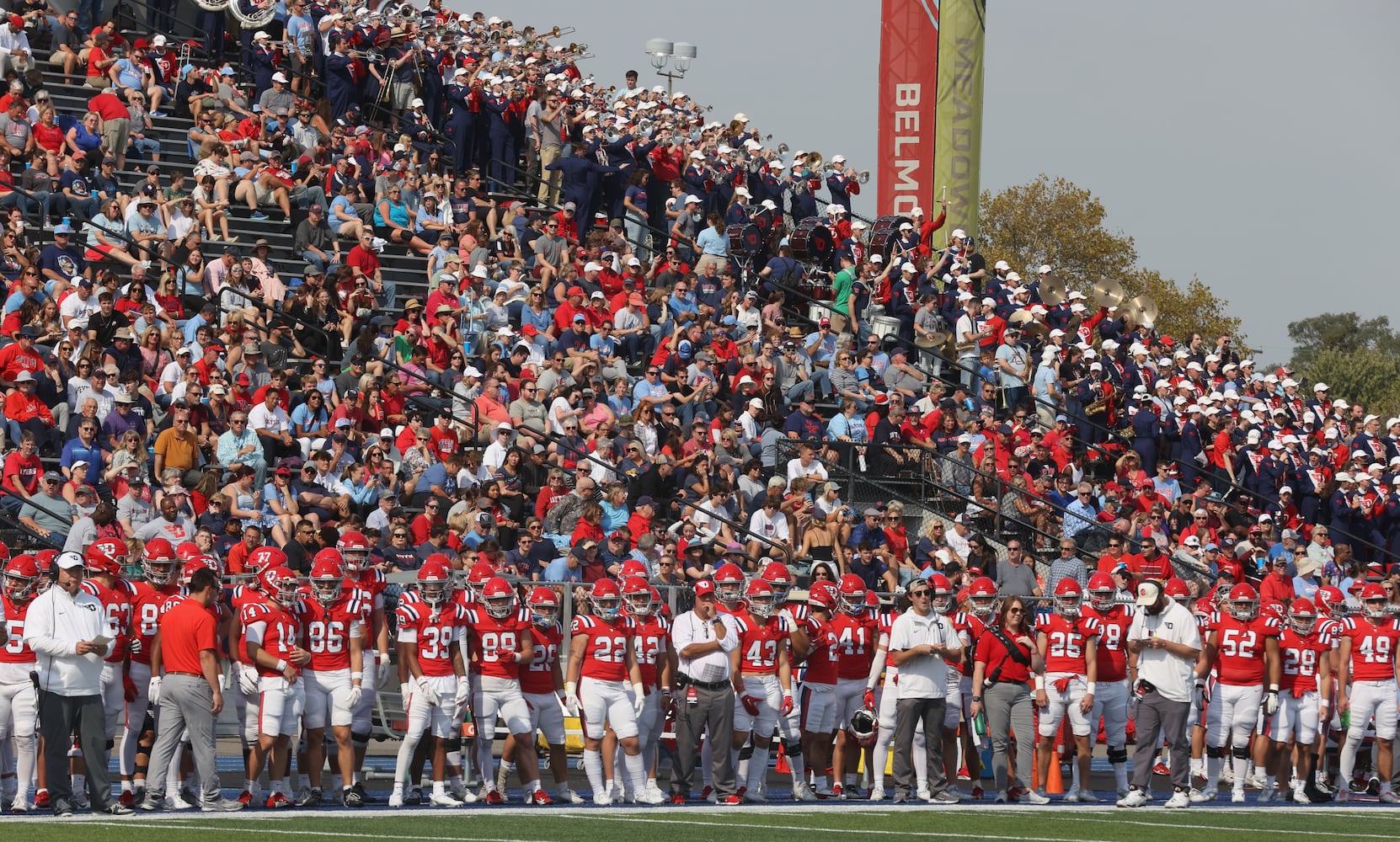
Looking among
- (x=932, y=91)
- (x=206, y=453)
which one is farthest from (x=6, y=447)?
(x=932, y=91)

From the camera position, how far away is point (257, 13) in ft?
79.4

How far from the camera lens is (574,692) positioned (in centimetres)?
1364

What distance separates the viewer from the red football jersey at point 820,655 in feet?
48.2

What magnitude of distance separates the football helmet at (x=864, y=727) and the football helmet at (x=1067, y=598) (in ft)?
5.33

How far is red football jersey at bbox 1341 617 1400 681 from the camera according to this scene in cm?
1545

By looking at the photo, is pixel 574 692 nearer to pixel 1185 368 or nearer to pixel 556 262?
pixel 556 262

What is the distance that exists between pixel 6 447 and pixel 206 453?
1645 millimetres

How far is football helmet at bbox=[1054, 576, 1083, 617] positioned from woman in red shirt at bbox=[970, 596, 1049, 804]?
14.0 inches

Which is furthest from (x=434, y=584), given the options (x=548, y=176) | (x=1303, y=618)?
(x=548, y=176)

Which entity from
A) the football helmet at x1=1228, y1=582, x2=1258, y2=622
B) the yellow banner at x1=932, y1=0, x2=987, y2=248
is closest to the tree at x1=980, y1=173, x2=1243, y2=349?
the yellow banner at x1=932, y1=0, x2=987, y2=248

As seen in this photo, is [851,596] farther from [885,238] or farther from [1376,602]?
[885,238]

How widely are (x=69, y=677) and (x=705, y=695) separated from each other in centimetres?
439

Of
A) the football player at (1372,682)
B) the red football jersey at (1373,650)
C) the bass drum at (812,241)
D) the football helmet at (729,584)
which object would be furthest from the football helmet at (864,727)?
the bass drum at (812,241)

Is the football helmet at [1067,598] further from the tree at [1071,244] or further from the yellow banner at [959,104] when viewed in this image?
the tree at [1071,244]
